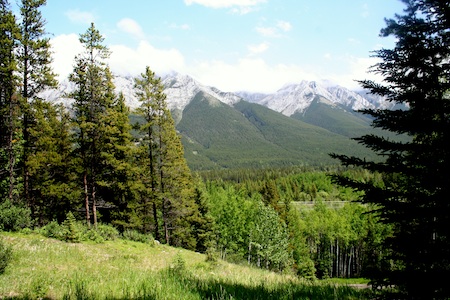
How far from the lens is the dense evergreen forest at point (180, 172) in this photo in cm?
558

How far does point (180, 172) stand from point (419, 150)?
28512 mm

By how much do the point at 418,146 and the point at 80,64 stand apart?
77.4ft

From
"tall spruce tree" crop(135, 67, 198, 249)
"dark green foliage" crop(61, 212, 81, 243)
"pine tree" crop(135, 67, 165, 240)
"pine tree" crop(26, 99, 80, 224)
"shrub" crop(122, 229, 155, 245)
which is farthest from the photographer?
"tall spruce tree" crop(135, 67, 198, 249)

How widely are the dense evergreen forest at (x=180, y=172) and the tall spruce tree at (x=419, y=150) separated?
2cm

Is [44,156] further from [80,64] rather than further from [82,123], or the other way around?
[80,64]

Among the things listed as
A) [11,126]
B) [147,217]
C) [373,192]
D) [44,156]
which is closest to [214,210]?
[147,217]

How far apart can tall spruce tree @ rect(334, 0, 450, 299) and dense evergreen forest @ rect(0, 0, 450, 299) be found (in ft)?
0.07

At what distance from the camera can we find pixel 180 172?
32781 mm

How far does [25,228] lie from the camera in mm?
16547

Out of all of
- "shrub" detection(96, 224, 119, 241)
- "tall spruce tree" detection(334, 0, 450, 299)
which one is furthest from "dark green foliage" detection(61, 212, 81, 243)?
"tall spruce tree" detection(334, 0, 450, 299)

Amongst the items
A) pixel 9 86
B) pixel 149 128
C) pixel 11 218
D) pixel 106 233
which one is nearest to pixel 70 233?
pixel 11 218

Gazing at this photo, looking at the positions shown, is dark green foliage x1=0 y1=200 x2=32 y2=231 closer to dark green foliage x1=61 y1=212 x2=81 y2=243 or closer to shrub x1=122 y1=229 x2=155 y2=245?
dark green foliage x1=61 y1=212 x2=81 y2=243

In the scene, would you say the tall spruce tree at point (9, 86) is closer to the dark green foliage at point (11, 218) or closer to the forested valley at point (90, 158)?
the forested valley at point (90, 158)

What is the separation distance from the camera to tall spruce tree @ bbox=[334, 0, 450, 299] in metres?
5.21
